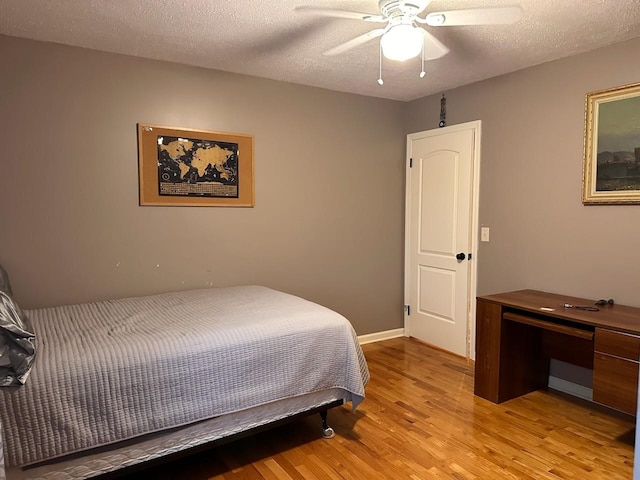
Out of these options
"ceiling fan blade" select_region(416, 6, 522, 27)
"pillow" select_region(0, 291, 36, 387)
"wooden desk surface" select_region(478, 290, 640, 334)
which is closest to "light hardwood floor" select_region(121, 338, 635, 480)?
"wooden desk surface" select_region(478, 290, 640, 334)

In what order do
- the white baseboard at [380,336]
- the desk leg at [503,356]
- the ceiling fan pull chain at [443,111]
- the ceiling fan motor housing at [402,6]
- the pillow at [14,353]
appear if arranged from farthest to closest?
the white baseboard at [380,336] → the ceiling fan pull chain at [443,111] → the desk leg at [503,356] → the ceiling fan motor housing at [402,6] → the pillow at [14,353]

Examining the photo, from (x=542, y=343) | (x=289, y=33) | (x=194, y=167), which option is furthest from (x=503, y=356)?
(x=194, y=167)

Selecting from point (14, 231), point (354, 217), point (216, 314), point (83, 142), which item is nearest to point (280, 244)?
point (354, 217)

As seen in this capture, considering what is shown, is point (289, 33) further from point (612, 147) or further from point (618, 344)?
point (618, 344)

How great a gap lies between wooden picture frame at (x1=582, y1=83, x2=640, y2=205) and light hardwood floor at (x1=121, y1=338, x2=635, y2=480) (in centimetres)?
141

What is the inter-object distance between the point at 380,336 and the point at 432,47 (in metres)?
2.79

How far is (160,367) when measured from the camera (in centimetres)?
191

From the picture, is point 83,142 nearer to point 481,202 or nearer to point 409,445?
point 409,445

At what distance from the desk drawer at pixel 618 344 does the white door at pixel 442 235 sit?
1.39 meters

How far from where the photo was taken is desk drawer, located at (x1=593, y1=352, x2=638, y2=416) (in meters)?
2.22

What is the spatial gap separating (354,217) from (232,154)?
1.30 metres

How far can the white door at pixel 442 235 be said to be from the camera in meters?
3.73

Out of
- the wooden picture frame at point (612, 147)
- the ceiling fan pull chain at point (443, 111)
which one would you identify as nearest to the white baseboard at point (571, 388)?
the wooden picture frame at point (612, 147)

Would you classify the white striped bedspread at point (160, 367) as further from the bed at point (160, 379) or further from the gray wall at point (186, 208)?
the gray wall at point (186, 208)
